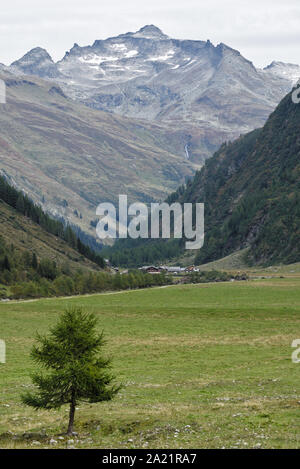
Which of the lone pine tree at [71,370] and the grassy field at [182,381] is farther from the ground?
the lone pine tree at [71,370]

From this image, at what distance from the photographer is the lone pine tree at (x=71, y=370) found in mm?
31328

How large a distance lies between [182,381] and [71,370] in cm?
1777

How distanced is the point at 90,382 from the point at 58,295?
12827cm

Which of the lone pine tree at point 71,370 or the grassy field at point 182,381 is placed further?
the lone pine tree at point 71,370

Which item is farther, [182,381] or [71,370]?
[182,381]

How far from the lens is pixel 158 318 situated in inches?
3735

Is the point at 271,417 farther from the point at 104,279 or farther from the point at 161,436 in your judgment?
the point at 104,279

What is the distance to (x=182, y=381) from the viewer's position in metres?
47.1

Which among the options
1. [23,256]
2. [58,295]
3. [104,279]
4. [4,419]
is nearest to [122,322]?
[4,419]

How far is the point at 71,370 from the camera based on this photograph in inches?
1228

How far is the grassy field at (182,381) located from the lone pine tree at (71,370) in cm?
178

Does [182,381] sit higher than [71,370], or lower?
lower

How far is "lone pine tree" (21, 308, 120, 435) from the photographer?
3133cm

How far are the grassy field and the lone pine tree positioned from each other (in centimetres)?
178
